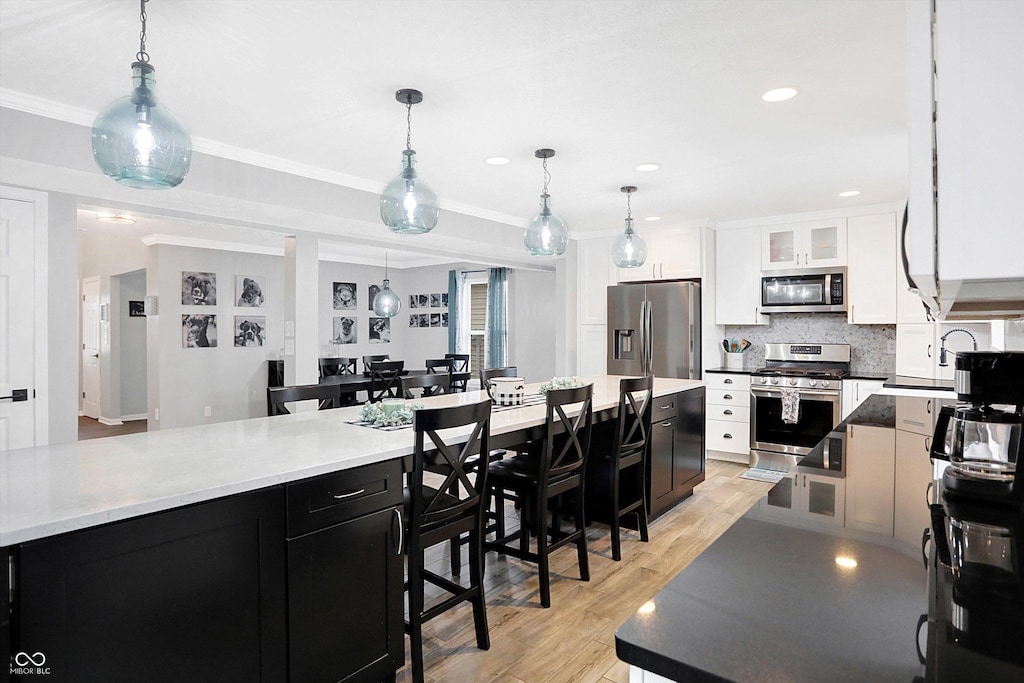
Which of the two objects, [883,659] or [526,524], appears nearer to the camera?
[883,659]

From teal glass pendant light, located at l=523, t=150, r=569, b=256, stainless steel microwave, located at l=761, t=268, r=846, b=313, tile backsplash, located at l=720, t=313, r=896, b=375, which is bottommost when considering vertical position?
tile backsplash, located at l=720, t=313, r=896, b=375

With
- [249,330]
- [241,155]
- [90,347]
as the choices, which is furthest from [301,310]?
[90,347]

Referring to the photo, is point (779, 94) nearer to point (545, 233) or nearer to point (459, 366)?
point (545, 233)

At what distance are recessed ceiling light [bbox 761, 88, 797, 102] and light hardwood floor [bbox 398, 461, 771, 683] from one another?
246 centimetres

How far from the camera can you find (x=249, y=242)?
23.9 ft

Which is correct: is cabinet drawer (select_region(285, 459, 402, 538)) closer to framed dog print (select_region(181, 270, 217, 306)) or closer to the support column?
the support column

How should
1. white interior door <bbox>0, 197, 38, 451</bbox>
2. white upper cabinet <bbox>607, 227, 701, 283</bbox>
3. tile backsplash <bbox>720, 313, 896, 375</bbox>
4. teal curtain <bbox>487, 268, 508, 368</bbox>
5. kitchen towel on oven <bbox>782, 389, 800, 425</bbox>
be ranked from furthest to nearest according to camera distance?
teal curtain <bbox>487, 268, 508, 368</bbox>
white upper cabinet <bbox>607, 227, 701, 283</bbox>
tile backsplash <bbox>720, 313, 896, 375</bbox>
kitchen towel on oven <bbox>782, 389, 800, 425</bbox>
white interior door <bbox>0, 197, 38, 451</bbox>

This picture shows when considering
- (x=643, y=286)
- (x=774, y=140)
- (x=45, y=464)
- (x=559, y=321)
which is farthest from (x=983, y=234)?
(x=559, y=321)

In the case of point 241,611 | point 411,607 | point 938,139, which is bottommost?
point 411,607

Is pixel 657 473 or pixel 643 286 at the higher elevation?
pixel 643 286

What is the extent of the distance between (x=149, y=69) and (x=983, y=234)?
216 centimetres

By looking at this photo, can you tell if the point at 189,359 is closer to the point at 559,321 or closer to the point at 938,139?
the point at 559,321

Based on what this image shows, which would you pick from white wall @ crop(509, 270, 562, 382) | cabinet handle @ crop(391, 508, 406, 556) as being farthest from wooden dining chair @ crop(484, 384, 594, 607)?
white wall @ crop(509, 270, 562, 382)

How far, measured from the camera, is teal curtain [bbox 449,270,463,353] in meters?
8.95
